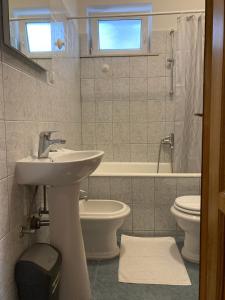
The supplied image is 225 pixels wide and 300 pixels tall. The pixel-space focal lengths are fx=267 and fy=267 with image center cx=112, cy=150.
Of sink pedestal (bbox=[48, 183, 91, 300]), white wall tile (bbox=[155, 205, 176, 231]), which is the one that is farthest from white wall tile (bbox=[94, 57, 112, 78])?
sink pedestal (bbox=[48, 183, 91, 300])

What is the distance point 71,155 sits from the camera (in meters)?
1.65

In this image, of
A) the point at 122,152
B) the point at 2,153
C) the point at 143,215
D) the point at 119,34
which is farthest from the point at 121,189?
the point at 119,34

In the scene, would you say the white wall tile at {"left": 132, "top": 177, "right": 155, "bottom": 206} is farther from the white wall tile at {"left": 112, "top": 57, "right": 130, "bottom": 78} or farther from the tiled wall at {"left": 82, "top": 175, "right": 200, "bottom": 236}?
the white wall tile at {"left": 112, "top": 57, "right": 130, "bottom": 78}

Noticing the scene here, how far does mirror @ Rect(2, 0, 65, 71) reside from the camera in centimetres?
126

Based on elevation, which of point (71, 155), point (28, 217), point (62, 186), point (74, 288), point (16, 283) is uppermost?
point (71, 155)

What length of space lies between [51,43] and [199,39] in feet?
5.21

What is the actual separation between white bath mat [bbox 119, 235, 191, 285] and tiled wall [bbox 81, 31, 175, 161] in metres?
1.20

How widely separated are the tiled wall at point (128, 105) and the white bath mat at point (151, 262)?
3.92 ft

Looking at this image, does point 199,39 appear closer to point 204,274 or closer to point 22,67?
point 22,67

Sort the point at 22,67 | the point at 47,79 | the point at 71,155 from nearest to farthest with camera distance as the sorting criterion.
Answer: the point at 22,67 < the point at 71,155 < the point at 47,79

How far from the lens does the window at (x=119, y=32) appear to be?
3141 mm

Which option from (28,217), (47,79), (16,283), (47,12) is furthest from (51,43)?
(16,283)

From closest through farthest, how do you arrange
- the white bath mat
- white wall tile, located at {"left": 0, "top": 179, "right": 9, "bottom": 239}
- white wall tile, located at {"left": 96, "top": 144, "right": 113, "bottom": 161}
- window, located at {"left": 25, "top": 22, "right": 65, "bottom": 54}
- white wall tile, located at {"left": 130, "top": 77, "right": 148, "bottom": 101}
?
1. white wall tile, located at {"left": 0, "top": 179, "right": 9, "bottom": 239}
2. window, located at {"left": 25, "top": 22, "right": 65, "bottom": 54}
3. the white bath mat
4. white wall tile, located at {"left": 130, "top": 77, "right": 148, "bottom": 101}
5. white wall tile, located at {"left": 96, "top": 144, "right": 113, "bottom": 161}

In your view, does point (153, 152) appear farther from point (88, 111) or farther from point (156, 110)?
point (88, 111)
